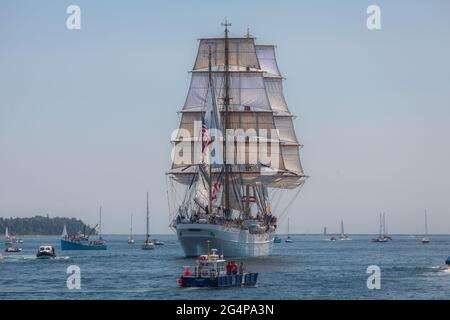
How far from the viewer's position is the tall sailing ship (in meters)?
108

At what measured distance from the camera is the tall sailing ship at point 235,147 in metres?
108

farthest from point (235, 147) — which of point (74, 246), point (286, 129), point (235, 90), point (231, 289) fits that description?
point (231, 289)

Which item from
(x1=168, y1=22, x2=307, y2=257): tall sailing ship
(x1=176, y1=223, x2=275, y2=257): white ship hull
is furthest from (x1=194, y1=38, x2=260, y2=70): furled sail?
(x1=176, y1=223, x2=275, y2=257): white ship hull

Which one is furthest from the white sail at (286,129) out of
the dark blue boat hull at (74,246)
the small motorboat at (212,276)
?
the small motorboat at (212,276)

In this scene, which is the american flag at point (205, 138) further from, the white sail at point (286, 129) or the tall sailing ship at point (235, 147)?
the white sail at point (286, 129)

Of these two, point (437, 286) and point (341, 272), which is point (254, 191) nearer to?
point (341, 272)

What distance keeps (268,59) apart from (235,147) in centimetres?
2767

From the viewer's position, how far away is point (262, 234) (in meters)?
122

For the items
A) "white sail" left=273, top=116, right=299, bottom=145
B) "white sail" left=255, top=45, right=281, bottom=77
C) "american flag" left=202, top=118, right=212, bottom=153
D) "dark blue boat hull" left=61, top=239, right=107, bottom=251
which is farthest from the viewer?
"dark blue boat hull" left=61, top=239, right=107, bottom=251

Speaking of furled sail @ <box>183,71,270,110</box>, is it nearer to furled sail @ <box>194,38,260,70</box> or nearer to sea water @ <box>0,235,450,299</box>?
furled sail @ <box>194,38,260,70</box>

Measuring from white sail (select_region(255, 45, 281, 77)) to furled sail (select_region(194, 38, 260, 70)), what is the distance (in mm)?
16067

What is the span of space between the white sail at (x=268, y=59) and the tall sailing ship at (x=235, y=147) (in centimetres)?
643
